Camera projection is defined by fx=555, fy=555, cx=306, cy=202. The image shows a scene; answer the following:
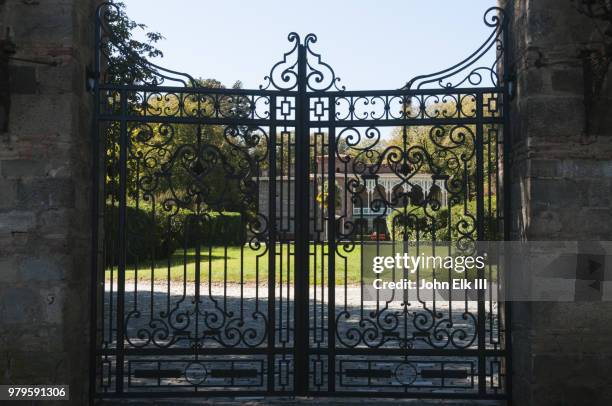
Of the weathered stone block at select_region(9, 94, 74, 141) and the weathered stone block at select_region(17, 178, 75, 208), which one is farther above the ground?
the weathered stone block at select_region(9, 94, 74, 141)

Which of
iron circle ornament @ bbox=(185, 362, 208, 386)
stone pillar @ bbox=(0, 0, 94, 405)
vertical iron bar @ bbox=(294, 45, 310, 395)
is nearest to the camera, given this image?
stone pillar @ bbox=(0, 0, 94, 405)

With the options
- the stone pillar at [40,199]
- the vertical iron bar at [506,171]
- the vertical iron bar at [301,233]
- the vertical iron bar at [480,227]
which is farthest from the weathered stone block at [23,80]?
the vertical iron bar at [506,171]

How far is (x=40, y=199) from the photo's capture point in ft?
15.6

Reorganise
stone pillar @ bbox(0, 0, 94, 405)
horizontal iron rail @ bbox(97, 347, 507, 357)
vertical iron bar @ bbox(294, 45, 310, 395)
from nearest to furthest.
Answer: stone pillar @ bbox(0, 0, 94, 405) → horizontal iron rail @ bbox(97, 347, 507, 357) → vertical iron bar @ bbox(294, 45, 310, 395)

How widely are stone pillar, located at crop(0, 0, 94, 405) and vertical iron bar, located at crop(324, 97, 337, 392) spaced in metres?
2.28

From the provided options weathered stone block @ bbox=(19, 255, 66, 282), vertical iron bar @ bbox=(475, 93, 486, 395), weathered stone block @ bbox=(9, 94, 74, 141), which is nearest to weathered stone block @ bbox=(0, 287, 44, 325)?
weathered stone block @ bbox=(19, 255, 66, 282)

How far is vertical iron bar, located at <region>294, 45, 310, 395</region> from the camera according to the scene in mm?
5270

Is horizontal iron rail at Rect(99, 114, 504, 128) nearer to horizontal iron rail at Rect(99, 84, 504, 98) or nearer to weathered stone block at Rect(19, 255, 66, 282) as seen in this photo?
horizontal iron rail at Rect(99, 84, 504, 98)

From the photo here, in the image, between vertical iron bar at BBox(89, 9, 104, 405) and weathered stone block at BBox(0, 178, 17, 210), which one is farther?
vertical iron bar at BBox(89, 9, 104, 405)

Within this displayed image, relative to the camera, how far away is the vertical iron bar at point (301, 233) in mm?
5270

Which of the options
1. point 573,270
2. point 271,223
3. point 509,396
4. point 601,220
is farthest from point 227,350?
point 601,220

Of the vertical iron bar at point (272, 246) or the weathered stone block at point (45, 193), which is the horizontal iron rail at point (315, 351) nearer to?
the vertical iron bar at point (272, 246)

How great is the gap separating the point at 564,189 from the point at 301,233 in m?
2.36

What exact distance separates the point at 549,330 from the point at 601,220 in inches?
41.0
